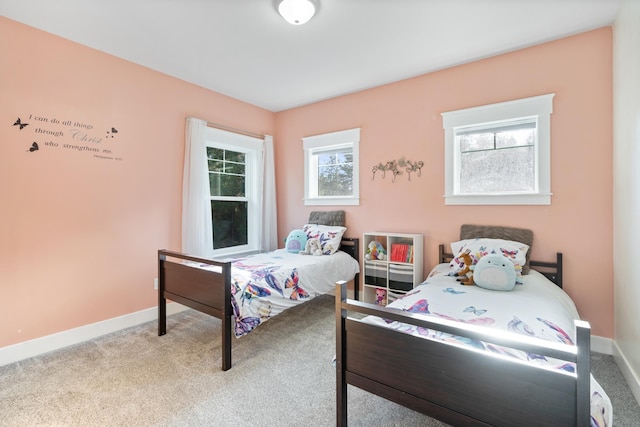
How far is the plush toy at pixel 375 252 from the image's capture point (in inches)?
133

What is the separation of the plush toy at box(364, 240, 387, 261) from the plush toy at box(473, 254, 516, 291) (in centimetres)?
122

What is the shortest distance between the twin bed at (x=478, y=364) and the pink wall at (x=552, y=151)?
40.4 inches

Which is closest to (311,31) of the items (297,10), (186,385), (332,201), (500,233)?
(297,10)

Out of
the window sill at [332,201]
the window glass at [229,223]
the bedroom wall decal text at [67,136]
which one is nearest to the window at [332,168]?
the window sill at [332,201]

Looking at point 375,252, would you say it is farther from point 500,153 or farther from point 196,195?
point 196,195

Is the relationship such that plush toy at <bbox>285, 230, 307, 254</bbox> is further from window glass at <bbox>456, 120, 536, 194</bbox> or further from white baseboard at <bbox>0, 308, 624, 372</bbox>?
window glass at <bbox>456, 120, 536, 194</bbox>

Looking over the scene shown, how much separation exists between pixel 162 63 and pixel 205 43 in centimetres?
69

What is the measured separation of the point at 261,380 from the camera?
6.70ft

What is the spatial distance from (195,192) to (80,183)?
102cm

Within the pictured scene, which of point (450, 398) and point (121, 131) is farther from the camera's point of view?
point (121, 131)

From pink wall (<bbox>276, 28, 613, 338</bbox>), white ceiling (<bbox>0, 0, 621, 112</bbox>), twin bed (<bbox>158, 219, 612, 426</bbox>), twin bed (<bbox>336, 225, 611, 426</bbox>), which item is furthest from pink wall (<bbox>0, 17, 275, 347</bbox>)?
twin bed (<bbox>336, 225, 611, 426</bbox>)

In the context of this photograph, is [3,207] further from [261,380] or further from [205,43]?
[261,380]

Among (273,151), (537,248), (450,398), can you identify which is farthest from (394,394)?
(273,151)

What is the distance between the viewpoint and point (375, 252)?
3.41 m
